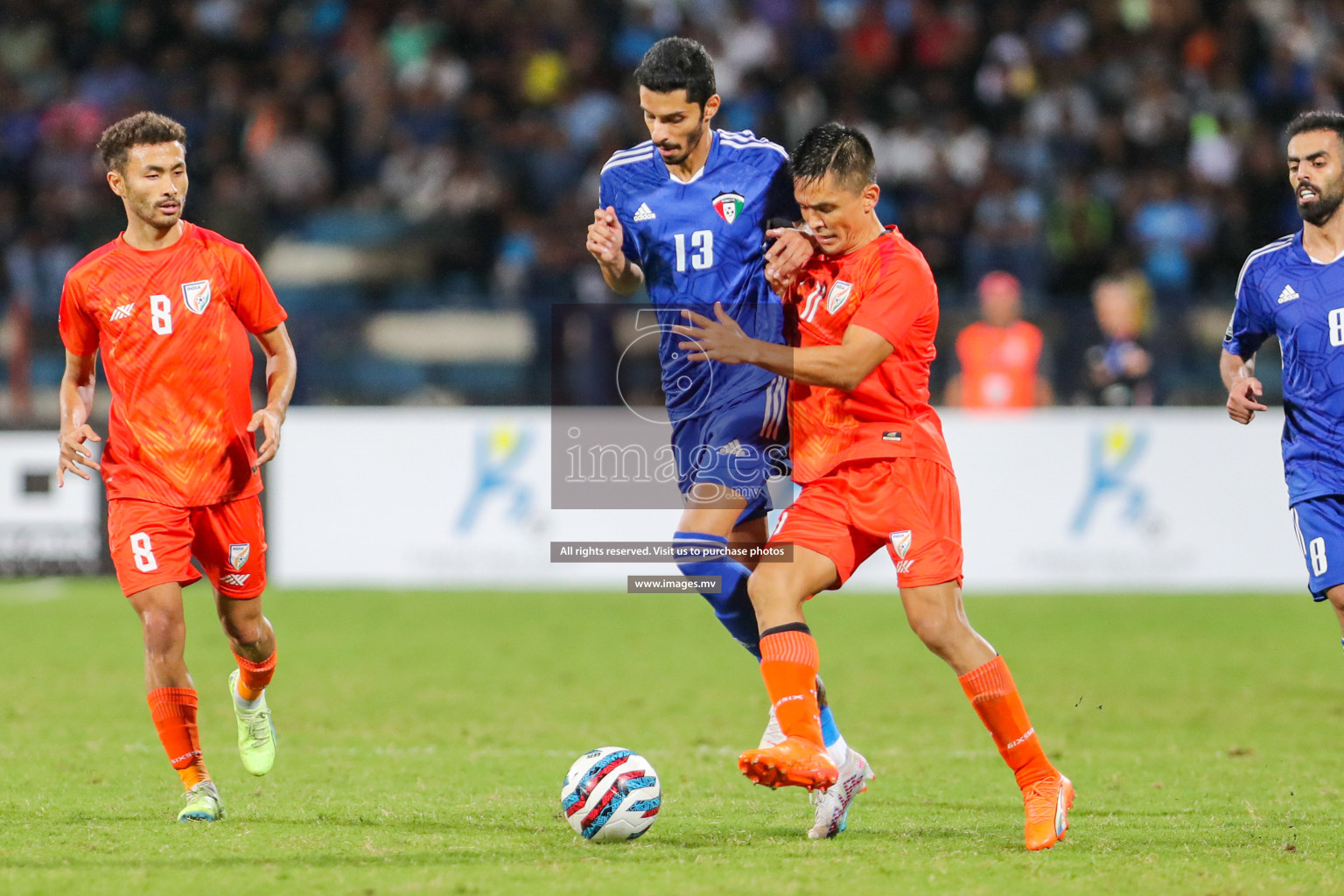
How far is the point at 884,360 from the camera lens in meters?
5.57

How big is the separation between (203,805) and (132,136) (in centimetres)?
246

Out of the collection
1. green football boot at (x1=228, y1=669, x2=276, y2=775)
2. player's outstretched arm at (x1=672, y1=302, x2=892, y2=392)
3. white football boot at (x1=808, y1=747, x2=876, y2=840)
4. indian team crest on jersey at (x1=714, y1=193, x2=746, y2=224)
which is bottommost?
green football boot at (x1=228, y1=669, x2=276, y2=775)

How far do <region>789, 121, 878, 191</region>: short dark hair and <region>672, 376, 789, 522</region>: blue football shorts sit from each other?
89 cm

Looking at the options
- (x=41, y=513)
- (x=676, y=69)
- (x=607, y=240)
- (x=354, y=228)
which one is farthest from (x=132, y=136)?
(x=354, y=228)

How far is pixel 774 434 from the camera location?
6254 millimetres

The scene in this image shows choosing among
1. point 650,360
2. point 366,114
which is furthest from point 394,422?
point 366,114

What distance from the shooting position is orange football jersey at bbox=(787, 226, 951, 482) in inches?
219

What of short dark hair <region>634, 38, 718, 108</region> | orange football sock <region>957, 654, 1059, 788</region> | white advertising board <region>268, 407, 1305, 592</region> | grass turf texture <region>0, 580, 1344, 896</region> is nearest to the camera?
grass turf texture <region>0, 580, 1344, 896</region>

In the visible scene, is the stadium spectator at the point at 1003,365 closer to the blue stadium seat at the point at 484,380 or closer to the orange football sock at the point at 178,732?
the blue stadium seat at the point at 484,380

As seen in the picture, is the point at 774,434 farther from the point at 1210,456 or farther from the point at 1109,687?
the point at 1210,456

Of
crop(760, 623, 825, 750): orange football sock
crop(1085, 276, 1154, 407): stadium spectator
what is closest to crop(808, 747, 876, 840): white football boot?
crop(760, 623, 825, 750): orange football sock

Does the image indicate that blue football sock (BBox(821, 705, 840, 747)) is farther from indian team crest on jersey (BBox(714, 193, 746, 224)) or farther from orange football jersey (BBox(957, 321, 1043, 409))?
orange football jersey (BBox(957, 321, 1043, 409))

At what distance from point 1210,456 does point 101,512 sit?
9.39 m

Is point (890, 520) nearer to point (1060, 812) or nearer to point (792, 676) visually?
point (792, 676)
